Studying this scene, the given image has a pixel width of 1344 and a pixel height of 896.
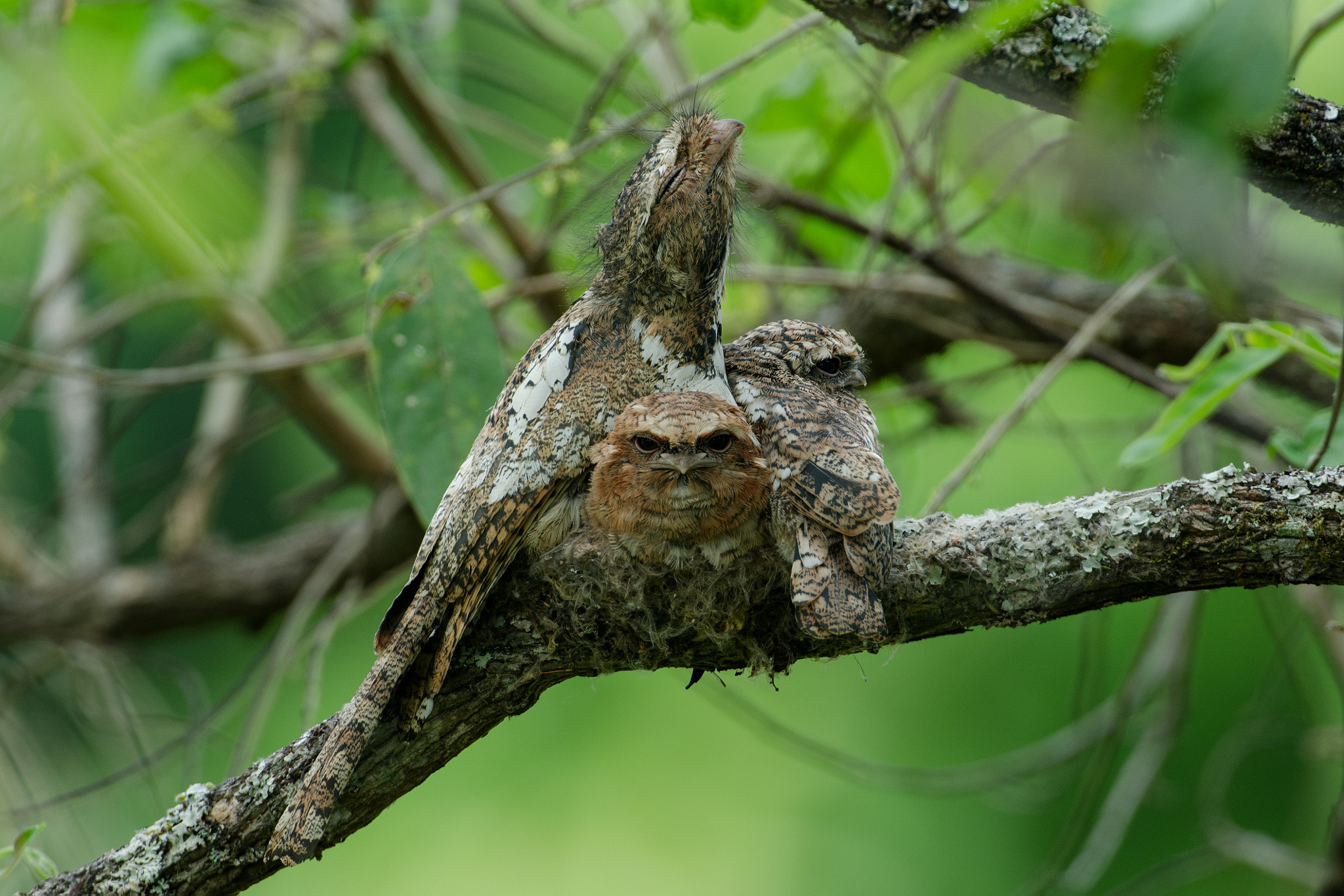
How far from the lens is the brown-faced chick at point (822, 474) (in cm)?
154

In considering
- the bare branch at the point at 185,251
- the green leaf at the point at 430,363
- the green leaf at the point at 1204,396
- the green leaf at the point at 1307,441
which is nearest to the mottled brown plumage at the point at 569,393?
the green leaf at the point at 430,363

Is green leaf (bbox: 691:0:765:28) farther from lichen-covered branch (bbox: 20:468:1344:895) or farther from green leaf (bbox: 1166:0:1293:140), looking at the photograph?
green leaf (bbox: 1166:0:1293:140)

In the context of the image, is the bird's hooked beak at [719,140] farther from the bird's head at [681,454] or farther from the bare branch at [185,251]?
the bare branch at [185,251]

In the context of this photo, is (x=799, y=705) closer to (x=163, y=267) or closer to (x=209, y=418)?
(x=209, y=418)

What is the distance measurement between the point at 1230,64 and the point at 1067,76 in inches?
41.6

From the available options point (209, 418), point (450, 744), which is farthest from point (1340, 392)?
point (209, 418)

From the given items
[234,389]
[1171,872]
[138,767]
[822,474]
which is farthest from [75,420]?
[1171,872]

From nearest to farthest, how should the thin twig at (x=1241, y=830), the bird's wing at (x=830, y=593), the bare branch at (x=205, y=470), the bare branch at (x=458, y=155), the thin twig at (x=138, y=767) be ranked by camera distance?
the bird's wing at (x=830, y=593) < the thin twig at (x=138, y=767) < the thin twig at (x=1241, y=830) < the bare branch at (x=458, y=155) < the bare branch at (x=205, y=470)

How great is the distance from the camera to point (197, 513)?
408 cm

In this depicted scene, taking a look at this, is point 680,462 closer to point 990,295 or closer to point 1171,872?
point 990,295

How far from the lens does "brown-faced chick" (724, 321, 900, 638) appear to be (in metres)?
1.54

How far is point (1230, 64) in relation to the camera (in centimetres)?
67

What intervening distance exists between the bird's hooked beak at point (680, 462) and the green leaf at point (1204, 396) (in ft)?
3.08

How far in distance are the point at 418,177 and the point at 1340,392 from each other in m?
3.46
